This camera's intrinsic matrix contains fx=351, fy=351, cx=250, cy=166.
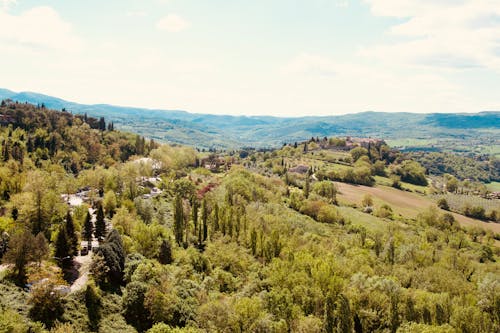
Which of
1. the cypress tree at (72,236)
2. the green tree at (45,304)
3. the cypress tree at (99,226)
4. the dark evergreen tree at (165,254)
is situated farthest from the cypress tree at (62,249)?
the dark evergreen tree at (165,254)

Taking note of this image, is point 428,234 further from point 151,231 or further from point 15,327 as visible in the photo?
point 15,327

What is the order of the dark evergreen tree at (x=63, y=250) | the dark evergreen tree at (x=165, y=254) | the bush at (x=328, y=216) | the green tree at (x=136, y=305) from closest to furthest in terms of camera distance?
the green tree at (x=136, y=305), the dark evergreen tree at (x=63, y=250), the dark evergreen tree at (x=165, y=254), the bush at (x=328, y=216)

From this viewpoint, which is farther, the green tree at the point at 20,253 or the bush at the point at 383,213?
the bush at the point at 383,213

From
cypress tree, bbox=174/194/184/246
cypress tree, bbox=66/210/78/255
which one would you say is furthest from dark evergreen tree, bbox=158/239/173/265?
cypress tree, bbox=66/210/78/255

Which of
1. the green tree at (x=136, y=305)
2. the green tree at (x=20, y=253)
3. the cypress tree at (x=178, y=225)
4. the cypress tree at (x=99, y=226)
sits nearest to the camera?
the green tree at (x=20, y=253)

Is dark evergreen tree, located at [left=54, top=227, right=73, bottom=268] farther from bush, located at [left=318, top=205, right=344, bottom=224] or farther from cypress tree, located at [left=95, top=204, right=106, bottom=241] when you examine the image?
bush, located at [left=318, top=205, right=344, bottom=224]

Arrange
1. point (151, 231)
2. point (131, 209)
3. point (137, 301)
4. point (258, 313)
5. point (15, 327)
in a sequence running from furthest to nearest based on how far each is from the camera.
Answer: point (131, 209) < point (151, 231) < point (137, 301) < point (258, 313) < point (15, 327)

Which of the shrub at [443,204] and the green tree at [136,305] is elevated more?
the green tree at [136,305]

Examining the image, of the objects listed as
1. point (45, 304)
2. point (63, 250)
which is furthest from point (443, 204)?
point (45, 304)

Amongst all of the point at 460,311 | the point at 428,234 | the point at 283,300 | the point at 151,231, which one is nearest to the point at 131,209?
the point at 151,231

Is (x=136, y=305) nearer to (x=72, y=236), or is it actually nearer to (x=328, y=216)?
(x=72, y=236)

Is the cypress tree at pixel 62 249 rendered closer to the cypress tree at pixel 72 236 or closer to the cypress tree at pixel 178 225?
the cypress tree at pixel 72 236
